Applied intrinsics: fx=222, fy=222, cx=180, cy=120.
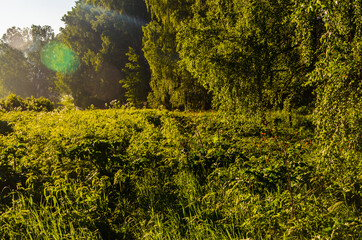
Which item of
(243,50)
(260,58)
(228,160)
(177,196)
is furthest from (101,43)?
(177,196)

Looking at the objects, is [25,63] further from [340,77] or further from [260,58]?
[340,77]

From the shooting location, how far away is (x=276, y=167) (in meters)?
3.60

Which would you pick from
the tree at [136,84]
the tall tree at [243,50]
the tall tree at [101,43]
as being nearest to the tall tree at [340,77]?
the tall tree at [243,50]

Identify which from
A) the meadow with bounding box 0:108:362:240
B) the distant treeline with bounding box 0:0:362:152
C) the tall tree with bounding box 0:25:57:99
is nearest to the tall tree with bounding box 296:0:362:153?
the distant treeline with bounding box 0:0:362:152

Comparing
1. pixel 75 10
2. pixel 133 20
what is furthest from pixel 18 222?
pixel 75 10

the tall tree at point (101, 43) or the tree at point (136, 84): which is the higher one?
the tall tree at point (101, 43)

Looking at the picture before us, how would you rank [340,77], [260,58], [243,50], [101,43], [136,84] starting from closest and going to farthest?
1. [340,77]
2. [243,50]
3. [260,58]
4. [136,84]
5. [101,43]

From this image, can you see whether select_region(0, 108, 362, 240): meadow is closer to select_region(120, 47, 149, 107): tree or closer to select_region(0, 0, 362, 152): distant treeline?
select_region(0, 0, 362, 152): distant treeline

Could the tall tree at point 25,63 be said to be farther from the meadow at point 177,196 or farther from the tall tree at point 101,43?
the meadow at point 177,196

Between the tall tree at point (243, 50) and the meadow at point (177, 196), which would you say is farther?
the tall tree at point (243, 50)

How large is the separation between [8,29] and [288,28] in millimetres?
60281

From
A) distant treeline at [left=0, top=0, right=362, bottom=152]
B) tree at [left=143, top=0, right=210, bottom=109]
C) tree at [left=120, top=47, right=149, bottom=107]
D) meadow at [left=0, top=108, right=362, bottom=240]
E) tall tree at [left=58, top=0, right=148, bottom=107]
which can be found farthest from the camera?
tall tree at [left=58, top=0, right=148, bottom=107]

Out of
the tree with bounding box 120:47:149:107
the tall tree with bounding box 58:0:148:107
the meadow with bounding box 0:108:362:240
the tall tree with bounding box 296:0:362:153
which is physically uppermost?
the tall tree with bounding box 58:0:148:107

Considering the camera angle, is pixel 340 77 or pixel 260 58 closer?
pixel 340 77
